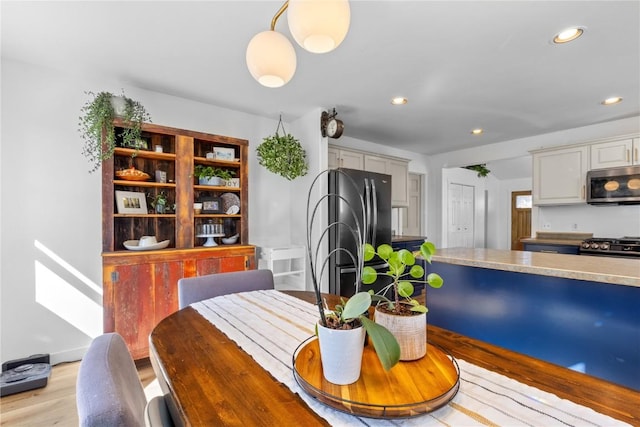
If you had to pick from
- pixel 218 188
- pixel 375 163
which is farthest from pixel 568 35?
pixel 218 188

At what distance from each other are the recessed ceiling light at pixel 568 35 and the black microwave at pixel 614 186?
2.22m

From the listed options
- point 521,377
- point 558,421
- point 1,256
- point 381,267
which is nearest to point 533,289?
point 521,377

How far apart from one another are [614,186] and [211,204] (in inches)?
177

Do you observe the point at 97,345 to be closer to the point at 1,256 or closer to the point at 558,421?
the point at 558,421

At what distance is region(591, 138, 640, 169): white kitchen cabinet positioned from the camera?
3.21 m

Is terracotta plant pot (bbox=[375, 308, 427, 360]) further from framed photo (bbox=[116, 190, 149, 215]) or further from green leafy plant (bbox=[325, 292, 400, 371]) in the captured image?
framed photo (bbox=[116, 190, 149, 215])

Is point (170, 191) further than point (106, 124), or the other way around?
point (170, 191)

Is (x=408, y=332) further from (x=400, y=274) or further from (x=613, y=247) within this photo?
(x=613, y=247)

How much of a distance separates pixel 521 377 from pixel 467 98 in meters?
2.84

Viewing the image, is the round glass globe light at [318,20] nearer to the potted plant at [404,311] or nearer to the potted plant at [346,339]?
the potted plant at [404,311]

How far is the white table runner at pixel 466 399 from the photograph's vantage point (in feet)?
1.94

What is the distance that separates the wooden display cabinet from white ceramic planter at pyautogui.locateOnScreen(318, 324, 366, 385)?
2226mm

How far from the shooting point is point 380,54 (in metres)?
2.12

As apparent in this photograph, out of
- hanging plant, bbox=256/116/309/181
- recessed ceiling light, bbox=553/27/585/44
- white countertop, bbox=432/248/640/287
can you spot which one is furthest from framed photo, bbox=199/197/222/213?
recessed ceiling light, bbox=553/27/585/44
